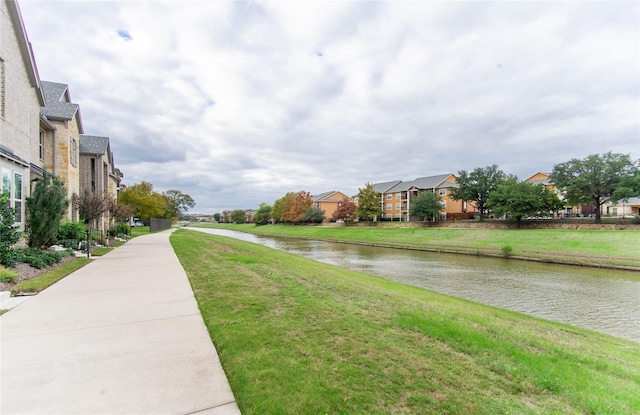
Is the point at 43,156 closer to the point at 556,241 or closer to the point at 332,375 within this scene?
the point at 332,375

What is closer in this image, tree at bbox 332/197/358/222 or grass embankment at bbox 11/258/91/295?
grass embankment at bbox 11/258/91/295

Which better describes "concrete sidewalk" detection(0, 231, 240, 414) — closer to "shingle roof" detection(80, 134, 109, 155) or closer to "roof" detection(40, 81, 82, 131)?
"roof" detection(40, 81, 82, 131)

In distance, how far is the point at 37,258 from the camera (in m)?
9.44

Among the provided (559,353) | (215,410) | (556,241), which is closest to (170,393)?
(215,410)

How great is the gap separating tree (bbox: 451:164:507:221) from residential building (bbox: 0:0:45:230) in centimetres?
4879

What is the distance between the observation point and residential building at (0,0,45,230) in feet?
34.7

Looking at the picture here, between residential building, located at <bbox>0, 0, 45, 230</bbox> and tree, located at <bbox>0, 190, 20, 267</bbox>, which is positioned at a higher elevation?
residential building, located at <bbox>0, 0, 45, 230</bbox>

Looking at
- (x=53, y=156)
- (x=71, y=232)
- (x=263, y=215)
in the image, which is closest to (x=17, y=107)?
(x=53, y=156)

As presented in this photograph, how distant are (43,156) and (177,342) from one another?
18629 millimetres

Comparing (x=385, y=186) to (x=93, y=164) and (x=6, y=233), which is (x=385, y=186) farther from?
(x=6, y=233)

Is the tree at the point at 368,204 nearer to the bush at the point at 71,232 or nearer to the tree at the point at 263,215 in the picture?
the tree at the point at 263,215

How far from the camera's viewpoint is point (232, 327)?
181 inches

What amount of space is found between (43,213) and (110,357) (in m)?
10.9

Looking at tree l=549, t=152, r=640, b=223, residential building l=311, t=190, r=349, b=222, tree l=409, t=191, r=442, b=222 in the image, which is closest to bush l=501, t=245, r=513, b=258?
tree l=549, t=152, r=640, b=223
